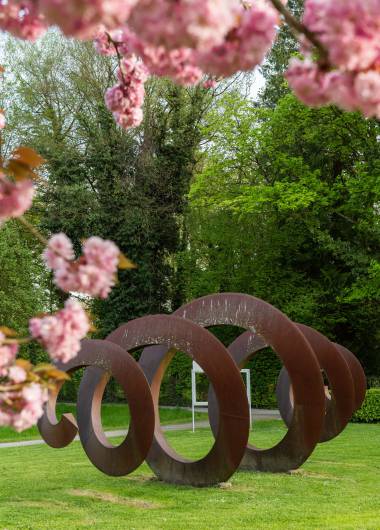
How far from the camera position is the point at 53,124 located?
34406 mm

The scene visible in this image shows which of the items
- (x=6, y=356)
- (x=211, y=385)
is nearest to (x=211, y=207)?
(x=211, y=385)

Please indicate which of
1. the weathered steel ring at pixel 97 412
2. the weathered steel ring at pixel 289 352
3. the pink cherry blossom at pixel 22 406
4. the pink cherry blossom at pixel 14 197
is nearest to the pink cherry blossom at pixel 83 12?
the pink cherry blossom at pixel 14 197

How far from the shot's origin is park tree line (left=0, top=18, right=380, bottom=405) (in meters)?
27.4

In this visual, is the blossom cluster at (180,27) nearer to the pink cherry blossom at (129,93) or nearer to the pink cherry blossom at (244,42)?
the pink cherry blossom at (244,42)

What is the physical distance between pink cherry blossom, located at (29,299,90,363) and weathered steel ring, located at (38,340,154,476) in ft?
26.7

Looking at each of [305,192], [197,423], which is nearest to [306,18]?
[197,423]

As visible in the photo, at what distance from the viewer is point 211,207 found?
30516mm

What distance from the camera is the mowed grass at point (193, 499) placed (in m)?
9.22

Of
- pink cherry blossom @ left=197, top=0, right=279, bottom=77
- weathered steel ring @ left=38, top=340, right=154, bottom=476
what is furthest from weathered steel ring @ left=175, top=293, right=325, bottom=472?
pink cherry blossom @ left=197, top=0, right=279, bottom=77

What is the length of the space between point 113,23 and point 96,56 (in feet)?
107

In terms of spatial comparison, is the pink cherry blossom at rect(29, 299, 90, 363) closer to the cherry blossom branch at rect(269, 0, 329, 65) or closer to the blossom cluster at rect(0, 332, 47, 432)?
the blossom cluster at rect(0, 332, 47, 432)

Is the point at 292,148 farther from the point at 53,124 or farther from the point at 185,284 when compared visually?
the point at 53,124

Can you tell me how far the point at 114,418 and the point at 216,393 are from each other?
15160mm

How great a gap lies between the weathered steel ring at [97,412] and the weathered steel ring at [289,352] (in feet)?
5.32
